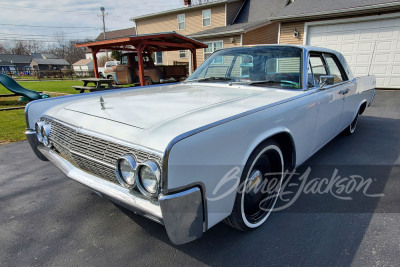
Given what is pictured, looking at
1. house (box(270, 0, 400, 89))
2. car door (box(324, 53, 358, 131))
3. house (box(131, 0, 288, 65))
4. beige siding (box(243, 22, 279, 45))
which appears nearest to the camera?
car door (box(324, 53, 358, 131))

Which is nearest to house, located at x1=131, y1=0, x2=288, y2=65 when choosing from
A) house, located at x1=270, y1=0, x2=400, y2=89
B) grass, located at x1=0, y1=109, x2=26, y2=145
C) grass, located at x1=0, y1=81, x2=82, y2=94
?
house, located at x1=270, y1=0, x2=400, y2=89

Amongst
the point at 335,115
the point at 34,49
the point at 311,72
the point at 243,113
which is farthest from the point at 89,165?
the point at 34,49

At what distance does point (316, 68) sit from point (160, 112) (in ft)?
7.29

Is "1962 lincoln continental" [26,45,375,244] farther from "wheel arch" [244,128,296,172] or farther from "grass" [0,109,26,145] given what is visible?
"grass" [0,109,26,145]

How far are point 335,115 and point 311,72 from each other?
0.67 metres

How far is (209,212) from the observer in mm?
1464

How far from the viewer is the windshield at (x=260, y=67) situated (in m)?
2.60

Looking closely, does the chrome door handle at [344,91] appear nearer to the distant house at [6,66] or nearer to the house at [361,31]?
the house at [361,31]

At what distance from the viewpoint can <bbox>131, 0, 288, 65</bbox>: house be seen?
48.5ft

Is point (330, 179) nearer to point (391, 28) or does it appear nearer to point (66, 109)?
point (66, 109)

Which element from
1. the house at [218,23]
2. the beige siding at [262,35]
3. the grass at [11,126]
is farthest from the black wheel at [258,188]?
the beige siding at [262,35]

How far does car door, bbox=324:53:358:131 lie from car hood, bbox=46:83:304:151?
52.2 inches

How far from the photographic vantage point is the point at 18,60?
2859 inches

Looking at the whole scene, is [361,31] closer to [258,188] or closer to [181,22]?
[258,188]
